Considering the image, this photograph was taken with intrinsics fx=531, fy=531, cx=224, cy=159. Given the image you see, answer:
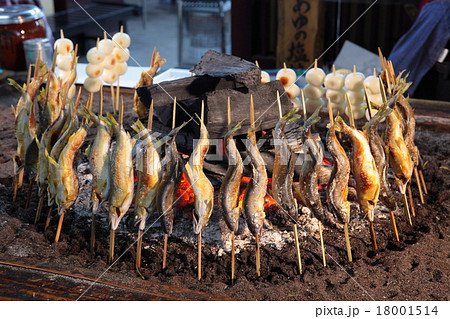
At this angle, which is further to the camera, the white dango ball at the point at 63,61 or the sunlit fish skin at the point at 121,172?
the white dango ball at the point at 63,61

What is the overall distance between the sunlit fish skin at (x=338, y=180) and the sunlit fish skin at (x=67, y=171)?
1.21 metres

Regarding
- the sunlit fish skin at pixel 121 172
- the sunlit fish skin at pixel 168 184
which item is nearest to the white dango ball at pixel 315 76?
the sunlit fish skin at pixel 168 184

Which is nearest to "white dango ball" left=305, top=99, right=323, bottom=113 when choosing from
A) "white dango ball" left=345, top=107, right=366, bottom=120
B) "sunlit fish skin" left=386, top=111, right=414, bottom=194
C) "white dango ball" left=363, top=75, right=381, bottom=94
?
"white dango ball" left=345, top=107, right=366, bottom=120

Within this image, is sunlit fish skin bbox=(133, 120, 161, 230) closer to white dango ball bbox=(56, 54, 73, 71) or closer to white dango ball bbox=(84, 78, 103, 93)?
white dango ball bbox=(84, 78, 103, 93)

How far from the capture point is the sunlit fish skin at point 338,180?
8.25 ft

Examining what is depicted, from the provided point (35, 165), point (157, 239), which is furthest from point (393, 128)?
point (35, 165)

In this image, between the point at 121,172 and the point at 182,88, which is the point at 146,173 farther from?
the point at 182,88

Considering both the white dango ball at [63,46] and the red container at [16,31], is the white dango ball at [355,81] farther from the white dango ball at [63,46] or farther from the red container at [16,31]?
the red container at [16,31]

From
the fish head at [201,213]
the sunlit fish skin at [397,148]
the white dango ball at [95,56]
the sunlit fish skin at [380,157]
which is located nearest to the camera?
the fish head at [201,213]

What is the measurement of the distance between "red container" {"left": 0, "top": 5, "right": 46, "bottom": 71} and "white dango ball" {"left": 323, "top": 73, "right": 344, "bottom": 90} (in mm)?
2959

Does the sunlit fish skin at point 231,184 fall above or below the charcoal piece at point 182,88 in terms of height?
below

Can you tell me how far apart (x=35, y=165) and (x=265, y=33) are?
5.01 metres

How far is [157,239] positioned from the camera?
111 inches

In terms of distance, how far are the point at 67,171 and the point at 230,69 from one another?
1.10 metres
